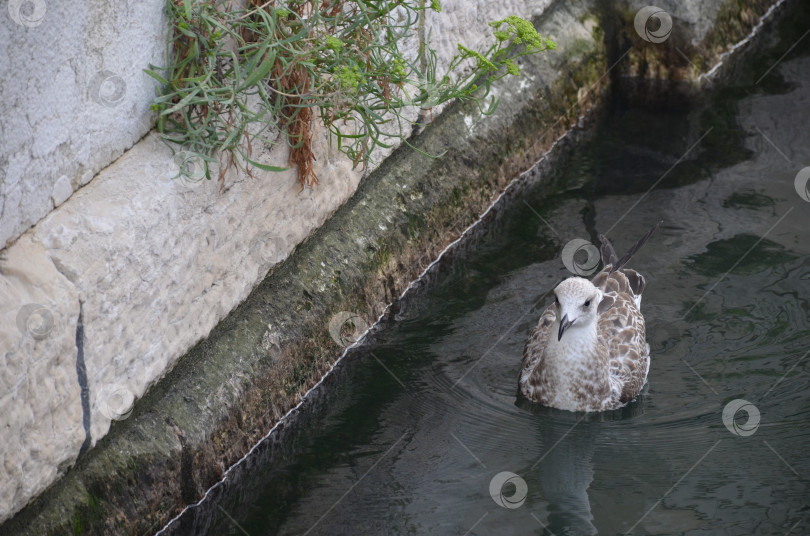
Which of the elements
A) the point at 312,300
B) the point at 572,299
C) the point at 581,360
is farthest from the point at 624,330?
the point at 312,300

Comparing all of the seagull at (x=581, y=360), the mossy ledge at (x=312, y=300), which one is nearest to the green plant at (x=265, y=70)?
the mossy ledge at (x=312, y=300)

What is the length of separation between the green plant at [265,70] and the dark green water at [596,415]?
1.40 meters

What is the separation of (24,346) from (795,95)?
6476 millimetres

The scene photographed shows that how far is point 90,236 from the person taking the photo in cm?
410

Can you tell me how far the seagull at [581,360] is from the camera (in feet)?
17.1

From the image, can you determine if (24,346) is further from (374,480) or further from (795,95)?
(795,95)

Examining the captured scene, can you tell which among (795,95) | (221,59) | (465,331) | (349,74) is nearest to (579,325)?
(465,331)

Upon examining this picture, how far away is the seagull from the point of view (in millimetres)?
5199

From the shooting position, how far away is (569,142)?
7949 mm

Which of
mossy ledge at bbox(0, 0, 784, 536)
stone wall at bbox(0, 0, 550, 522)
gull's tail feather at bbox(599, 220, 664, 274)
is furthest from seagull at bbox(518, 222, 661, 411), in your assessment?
stone wall at bbox(0, 0, 550, 522)

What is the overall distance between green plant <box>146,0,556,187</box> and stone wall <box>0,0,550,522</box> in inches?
4.7

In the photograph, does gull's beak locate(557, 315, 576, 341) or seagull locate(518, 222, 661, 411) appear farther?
seagull locate(518, 222, 661, 411)

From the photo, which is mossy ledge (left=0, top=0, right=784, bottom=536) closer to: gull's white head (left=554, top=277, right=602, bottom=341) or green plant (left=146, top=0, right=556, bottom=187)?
green plant (left=146, top=0, right=556, bottom=187)

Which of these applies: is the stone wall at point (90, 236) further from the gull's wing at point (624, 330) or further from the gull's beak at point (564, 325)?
the gull's wing at point (624, 330)
